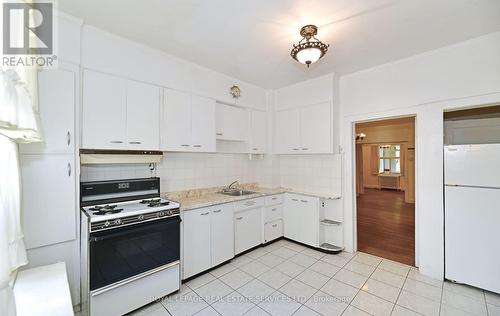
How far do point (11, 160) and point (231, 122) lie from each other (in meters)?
2.55

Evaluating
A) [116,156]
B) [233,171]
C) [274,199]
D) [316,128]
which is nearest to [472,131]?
[316,128]

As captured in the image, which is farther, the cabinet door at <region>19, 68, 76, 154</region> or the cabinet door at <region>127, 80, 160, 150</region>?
the cabinet door at <region>127, 80, 160, 150</region>

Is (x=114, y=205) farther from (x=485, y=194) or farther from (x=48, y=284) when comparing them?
(x=485, y=194)

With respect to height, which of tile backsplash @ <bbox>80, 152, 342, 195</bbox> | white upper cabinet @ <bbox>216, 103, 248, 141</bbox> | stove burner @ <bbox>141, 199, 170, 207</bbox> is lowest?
stove burner @ <bbox>141, 199, 170, 207</bbox>

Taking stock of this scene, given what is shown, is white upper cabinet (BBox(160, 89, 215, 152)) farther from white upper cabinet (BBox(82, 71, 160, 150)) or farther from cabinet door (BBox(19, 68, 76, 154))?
cabinet door (BBox(19, 68, 76, 154))

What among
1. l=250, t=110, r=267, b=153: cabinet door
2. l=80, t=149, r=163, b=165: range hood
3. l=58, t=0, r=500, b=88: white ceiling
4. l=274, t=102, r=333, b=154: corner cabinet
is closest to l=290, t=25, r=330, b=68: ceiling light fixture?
l=58, t=0, r=500, b=88: white ceiling

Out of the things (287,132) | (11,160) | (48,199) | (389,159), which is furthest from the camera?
(389,159)

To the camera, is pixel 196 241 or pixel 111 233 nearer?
pixel 111 233

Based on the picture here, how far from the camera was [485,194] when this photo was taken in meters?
2.28

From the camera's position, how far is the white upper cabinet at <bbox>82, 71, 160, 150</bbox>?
2.08 metres

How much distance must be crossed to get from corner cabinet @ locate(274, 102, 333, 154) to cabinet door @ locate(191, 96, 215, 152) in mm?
1378

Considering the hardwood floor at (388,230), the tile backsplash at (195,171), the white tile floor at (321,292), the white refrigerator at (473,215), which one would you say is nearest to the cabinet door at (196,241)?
the white tile floor at (321,292)

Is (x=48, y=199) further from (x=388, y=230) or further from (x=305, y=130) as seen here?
(x=388, y=230)

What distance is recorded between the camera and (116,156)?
2.28m
